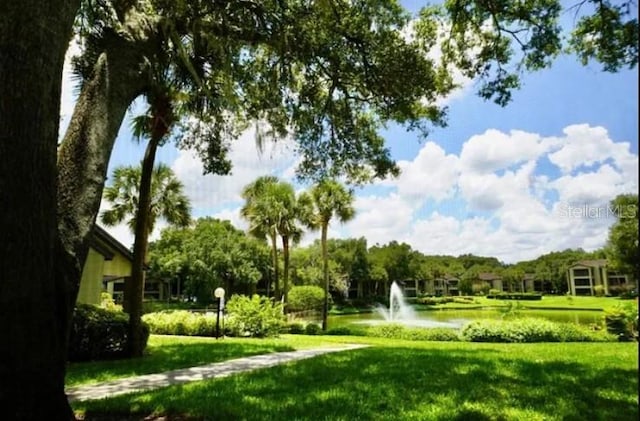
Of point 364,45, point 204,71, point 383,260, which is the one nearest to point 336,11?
point 364,45

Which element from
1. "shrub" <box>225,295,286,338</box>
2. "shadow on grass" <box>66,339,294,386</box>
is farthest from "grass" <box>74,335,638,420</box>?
"shrub" <box>225,295,286,338</box>

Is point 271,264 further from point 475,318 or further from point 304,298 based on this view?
point 475,318

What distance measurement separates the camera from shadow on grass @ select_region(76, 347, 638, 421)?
4.21 metres

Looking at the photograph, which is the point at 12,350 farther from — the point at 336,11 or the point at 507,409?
the point at 336,11

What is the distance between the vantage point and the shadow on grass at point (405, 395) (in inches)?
166

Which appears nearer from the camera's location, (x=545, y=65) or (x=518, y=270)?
(x=545, y=65)

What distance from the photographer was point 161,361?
8.47m

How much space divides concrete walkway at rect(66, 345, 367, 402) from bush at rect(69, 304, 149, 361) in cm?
287

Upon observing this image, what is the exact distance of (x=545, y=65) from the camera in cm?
615

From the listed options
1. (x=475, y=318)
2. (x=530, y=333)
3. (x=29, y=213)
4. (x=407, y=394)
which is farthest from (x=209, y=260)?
(x=29, y=213)

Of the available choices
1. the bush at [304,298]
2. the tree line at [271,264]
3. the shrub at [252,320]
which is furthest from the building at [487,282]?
the shrub at [252,320]

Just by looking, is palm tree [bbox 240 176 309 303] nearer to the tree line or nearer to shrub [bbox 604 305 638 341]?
the tree line

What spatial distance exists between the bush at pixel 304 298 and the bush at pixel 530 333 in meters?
19.1

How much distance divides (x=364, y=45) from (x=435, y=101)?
177cm
